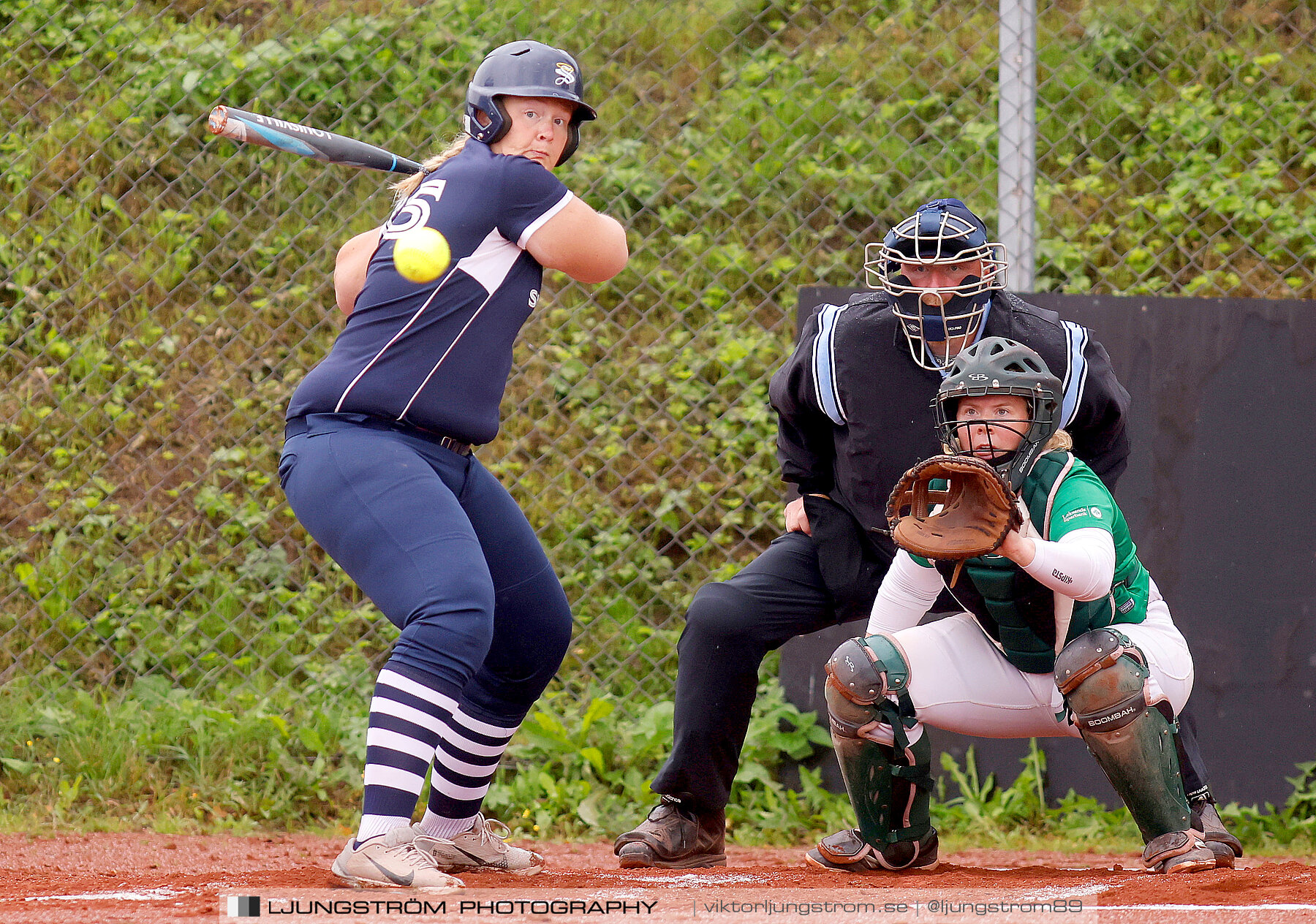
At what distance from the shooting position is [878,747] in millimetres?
3396

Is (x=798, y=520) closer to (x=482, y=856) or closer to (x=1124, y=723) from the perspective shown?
(x=1124, y=723)

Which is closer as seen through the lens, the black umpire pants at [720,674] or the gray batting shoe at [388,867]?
the gray batting shoe at [388,867]

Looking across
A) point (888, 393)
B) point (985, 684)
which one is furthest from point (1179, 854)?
point (888, 393)

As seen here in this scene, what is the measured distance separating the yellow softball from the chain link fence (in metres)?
2.78

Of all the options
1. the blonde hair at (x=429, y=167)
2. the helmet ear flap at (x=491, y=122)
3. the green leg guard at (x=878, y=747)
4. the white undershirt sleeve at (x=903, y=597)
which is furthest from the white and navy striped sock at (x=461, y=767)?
the helmet ear flap at (x=491, y=122)

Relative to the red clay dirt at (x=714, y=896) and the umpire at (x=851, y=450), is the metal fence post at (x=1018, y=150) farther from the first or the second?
the red clay dirt at (x=714, y=896)

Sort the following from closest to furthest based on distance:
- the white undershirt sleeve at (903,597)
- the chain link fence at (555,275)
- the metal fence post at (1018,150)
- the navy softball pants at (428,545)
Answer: the navy softball pants at (428,545)
the white undershirt sleeve at (903,597)
the metal fence post at (1018,150)
the chain link fence at (555,275)

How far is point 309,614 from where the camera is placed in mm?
5805

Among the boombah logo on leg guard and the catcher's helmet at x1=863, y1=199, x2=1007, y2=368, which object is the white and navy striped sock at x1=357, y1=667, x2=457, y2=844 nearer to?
the boombah logo on leg guard

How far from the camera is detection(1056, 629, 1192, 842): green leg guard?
3100 mm

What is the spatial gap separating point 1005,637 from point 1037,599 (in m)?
0.14

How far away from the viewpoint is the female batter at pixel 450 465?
286 cm

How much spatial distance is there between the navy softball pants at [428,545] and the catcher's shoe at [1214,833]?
67.8 inches

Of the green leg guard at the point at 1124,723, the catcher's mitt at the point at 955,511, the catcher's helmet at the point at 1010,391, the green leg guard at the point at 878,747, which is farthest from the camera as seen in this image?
the green leg guard at the point at 878,747
